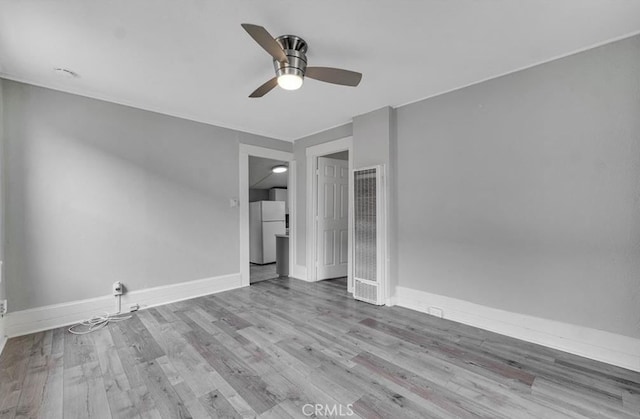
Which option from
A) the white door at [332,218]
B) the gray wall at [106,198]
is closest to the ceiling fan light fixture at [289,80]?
the gray wall at [106,198]

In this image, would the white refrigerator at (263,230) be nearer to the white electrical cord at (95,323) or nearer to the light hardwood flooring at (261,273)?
the light hardwood flooring at (261,273)

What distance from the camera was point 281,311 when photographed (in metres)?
3.21

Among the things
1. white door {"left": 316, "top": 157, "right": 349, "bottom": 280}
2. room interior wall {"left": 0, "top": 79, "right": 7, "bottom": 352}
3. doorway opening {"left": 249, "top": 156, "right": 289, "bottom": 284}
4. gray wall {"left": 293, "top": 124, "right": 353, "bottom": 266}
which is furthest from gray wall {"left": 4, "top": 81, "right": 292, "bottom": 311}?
doorway opening {"left": 249, "top": 156, "right": 289, "bottom": 284}

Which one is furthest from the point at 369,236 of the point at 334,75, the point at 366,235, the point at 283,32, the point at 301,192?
the point at 283,32

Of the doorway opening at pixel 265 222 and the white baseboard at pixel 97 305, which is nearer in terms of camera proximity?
the white baseboard at pixel 97 305

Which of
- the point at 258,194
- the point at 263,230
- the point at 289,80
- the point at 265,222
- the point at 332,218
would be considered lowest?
the point at 263,230

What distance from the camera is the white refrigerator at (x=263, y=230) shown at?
6004 millimetres

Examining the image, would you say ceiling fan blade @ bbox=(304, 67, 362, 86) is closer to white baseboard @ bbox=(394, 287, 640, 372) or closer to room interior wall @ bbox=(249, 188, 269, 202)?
white baseboard @ bbox=(394, 287, 640, 372)

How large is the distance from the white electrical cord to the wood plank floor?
0.12 meters

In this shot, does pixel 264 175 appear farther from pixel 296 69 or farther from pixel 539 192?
pixel 539 192

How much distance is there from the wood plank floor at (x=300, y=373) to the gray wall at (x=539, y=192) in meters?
0.48

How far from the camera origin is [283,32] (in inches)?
78.3

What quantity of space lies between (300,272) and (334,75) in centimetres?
341

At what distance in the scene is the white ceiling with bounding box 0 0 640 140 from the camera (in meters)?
1.77
